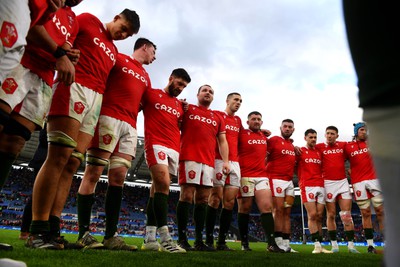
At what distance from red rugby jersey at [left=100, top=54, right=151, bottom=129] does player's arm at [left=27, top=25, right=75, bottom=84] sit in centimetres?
153

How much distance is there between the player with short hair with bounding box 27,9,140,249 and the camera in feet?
9.11

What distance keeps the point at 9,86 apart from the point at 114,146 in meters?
1.71

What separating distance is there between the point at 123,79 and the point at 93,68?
31.7 inches

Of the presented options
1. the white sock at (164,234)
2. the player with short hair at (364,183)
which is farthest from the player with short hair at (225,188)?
the player with short hair at (364,183)

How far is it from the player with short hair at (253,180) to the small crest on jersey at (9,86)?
512 centimetres

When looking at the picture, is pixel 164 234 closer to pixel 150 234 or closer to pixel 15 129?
pixel 150 234

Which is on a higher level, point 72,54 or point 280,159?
point 280,159

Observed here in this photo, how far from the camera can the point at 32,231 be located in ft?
9.09

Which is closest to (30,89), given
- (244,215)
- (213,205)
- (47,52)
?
(47,52)

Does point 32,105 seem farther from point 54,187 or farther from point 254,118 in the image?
point 254,118

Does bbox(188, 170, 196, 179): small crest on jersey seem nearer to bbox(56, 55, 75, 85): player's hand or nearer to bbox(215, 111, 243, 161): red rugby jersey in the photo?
bbox(215, 111, 243, 161): red rugby jersey

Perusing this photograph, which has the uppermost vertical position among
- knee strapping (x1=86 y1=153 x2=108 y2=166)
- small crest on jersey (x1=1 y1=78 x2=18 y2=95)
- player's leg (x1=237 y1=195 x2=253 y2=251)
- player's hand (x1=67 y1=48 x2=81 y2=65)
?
player's hand (x1=67 y1=48 x2=81 y2=65)

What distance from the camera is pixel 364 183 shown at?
25.7ft

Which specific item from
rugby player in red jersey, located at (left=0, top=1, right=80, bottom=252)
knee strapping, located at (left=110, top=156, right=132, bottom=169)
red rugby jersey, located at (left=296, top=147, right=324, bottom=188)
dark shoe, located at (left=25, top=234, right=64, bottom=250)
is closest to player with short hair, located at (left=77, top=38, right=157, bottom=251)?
knee strapping, located at (left=110, top=156, right=132, bottom=169)
